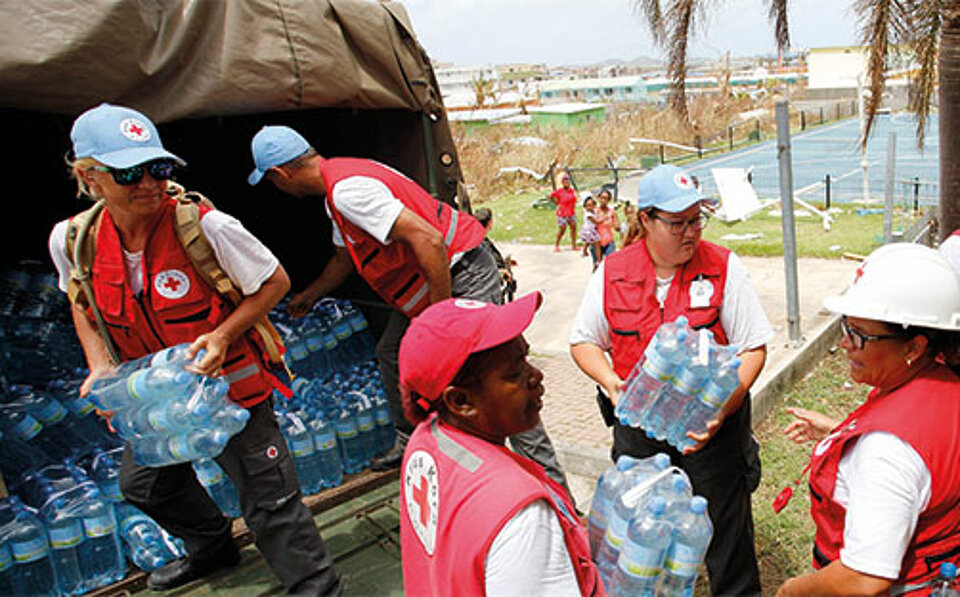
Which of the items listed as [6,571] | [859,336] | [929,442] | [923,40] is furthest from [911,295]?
[923,40]

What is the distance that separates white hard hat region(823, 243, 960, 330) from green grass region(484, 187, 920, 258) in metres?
10.4

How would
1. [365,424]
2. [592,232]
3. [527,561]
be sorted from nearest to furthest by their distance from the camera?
1. [527,561]
2. [365,424]
3. [592,232]

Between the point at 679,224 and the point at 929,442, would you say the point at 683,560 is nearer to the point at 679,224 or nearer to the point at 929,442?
the point at 929,442

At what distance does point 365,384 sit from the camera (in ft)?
16.5

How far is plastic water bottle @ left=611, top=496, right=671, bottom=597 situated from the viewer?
1720 millimetres

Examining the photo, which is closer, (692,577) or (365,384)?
(692,577)

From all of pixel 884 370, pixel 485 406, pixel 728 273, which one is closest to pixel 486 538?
pixel 485 406

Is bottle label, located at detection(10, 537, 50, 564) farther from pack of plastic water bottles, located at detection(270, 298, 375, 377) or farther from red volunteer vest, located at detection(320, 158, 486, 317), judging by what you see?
red volunteer vest, located at detection(320, 158, 486, 317)

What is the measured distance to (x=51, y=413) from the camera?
401cm

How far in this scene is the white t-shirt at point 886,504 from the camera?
1.72 m

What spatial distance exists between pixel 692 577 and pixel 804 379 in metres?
5.03

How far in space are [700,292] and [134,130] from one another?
2316 millimetres

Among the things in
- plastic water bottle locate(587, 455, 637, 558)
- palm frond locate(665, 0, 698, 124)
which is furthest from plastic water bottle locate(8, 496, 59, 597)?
palm frond locate(665, 0, 698, 124)

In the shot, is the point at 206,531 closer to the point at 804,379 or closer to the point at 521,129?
the point at 804,379
